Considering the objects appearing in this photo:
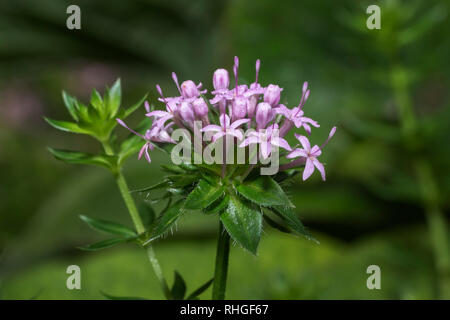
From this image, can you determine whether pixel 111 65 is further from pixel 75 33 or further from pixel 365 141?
pixel 365 141

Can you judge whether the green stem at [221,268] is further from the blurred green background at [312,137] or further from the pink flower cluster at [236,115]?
the blurred green background at [312,137]

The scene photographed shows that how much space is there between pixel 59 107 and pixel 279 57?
1062mm

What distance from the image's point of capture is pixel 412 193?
46.9 inches

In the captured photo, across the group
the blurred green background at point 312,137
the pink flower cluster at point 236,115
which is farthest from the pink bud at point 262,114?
the blurred green background at point 312,137

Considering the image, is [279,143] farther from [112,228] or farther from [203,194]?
[112,228]

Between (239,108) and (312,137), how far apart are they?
112 centimetres

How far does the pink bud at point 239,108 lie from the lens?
51cm

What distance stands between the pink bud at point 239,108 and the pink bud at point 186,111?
46mm

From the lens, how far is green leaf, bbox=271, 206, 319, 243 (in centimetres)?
47

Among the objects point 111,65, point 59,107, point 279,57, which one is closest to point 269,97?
point 279,57

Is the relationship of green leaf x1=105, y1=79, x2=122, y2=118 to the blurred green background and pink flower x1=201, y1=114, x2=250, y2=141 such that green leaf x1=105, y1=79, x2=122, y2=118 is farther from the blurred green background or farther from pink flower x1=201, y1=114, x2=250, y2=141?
the blurred green background

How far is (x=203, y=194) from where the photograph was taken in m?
0.48

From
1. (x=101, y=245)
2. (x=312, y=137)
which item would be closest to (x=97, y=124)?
(x=101, y=245)

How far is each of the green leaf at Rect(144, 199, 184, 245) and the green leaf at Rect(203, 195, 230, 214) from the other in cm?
2
